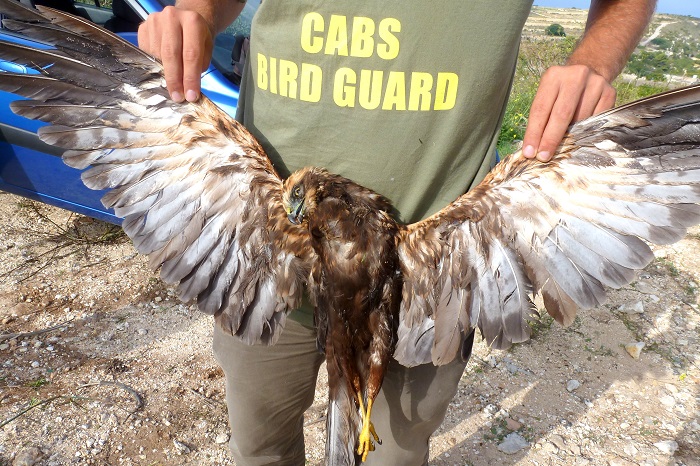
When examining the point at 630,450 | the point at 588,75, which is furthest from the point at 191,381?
the point at 588,75

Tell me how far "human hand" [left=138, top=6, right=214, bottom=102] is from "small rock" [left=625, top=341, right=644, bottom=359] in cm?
441

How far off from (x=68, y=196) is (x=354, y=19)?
12.7 feet

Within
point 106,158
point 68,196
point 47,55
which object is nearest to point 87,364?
point 68,196

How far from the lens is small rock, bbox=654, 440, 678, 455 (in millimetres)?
3689

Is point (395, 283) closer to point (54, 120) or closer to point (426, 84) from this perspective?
point (426, 84)

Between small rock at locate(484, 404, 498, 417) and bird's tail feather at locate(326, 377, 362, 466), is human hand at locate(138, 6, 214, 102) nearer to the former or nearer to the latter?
bird's tail feather at locate(326, 377, 362, 466)

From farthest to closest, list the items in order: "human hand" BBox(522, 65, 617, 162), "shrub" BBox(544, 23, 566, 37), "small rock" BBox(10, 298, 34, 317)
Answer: "shrub" BBox(544, 23, 566, 37) < "small rock" BBox(10, 298, 34, 317) < "human hand" BBox(522, 65, 617, 162)

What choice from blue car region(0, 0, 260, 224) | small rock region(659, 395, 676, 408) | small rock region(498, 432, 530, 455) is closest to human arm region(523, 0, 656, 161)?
small rock region(498, 432, 530, 455)

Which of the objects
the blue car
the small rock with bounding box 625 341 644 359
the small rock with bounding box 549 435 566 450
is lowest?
the small rock with bounding box 549 435 566 450

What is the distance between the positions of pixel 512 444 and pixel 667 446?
112cm

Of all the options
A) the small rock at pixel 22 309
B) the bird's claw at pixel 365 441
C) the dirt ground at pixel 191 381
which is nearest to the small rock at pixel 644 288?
the dirt ground at pixel 191 381

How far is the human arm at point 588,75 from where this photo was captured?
69.9 inches

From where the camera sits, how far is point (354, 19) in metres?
1.83

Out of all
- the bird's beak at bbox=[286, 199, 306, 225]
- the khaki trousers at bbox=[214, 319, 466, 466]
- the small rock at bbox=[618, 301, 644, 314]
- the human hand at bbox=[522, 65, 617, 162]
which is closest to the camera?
the human hand at bbox=[522, 65, 617, 162]
